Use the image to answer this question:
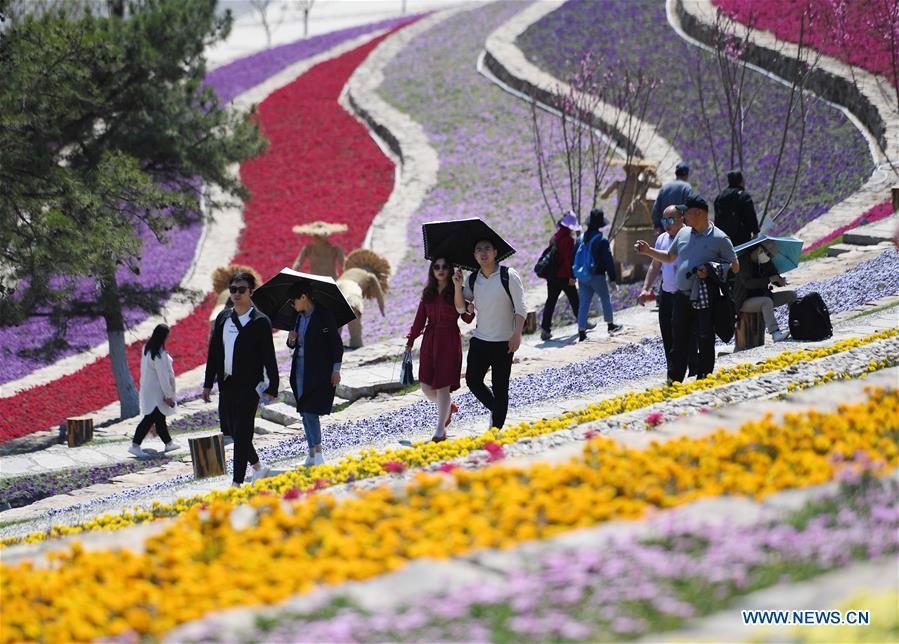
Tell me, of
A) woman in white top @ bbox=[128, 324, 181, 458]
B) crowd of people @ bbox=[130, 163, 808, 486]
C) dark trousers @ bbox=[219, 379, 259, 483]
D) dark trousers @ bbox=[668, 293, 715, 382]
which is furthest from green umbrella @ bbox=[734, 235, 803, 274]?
woman in white top @ bbox=[128, 324, 181, 458]

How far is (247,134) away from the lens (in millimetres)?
22734

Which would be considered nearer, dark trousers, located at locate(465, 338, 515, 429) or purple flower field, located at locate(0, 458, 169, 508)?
dark trousers, located at locate(465, 338, 515, 429)

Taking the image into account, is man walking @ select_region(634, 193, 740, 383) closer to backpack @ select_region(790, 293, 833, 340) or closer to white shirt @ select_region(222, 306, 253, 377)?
backpack @ select_region(790, 293, 833, 340)

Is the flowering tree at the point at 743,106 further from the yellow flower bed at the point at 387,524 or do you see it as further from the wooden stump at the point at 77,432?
the yellow flower bed at the point at 387,524

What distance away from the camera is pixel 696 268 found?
1019 cm

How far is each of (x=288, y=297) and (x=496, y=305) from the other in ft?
6.87

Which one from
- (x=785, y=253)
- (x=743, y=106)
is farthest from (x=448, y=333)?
(x=743, y=106)

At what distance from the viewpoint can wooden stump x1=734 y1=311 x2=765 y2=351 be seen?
12.8 meters

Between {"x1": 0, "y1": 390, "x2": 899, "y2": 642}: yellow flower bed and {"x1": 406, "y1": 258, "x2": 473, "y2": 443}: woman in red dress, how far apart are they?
3870 mm

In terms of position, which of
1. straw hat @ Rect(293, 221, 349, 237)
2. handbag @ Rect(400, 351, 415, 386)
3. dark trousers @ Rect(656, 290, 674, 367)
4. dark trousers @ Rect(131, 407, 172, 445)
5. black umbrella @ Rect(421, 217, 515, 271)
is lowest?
dark trousers @ Rect(131, 407, 172, 445)

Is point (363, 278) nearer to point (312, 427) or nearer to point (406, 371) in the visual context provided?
point (406, 371)

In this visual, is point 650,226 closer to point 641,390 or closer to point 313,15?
point 641,390

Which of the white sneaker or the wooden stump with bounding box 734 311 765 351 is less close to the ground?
the wooden stump with bounding box 734 311 765 351

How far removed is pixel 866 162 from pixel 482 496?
64.9 feet
